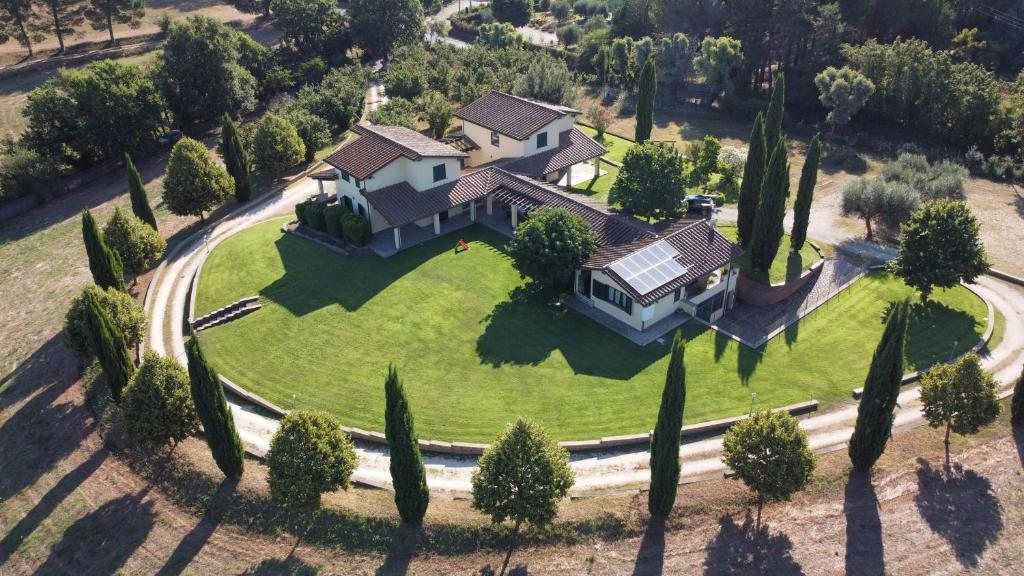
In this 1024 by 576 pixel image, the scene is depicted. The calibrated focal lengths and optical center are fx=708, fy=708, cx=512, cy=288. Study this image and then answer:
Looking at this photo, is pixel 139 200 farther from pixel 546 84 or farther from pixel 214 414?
A: pixel 546 84

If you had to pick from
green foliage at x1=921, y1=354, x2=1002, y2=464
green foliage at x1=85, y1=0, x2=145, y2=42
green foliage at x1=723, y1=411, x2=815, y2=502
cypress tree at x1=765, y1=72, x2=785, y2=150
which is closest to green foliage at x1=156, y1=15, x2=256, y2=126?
green foliage at x1=85, y1=0, x2=145, y2=42

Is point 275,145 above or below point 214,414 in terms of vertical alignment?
above

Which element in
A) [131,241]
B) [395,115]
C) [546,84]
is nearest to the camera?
[131,241]

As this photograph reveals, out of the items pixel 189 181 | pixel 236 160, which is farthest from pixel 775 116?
pixel 189 181

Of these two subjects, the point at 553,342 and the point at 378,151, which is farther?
the point at 378,151

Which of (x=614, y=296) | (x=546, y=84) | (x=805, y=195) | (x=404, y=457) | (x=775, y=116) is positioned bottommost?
(x=614, y=296)

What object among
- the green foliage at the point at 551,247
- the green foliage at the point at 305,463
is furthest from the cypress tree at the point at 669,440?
the green foliage at the point at 551,247

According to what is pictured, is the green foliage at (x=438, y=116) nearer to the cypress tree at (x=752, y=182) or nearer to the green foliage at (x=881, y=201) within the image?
the cypress tree at (x=752, y=182)

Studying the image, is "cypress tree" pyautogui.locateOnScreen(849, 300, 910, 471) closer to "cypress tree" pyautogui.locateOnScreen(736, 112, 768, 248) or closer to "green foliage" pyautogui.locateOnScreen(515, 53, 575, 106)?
"cypress tree" pyautogui.locateOnScreen(736, 112, 768, 248)
